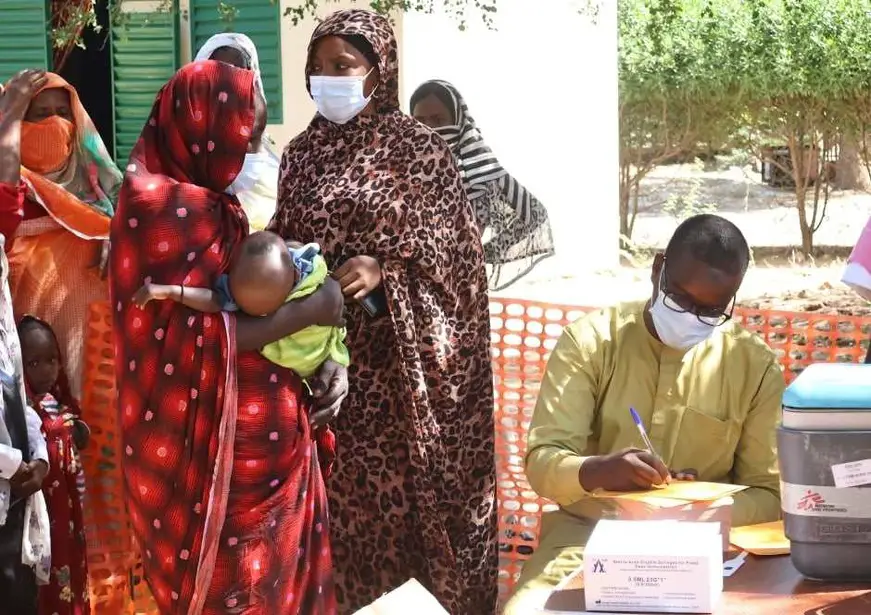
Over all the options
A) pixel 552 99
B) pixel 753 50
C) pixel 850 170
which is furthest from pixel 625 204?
pixel 552 99

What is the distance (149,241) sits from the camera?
313 centimetres

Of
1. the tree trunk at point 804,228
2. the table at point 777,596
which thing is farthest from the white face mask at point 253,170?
the tree trunk at point 804,228

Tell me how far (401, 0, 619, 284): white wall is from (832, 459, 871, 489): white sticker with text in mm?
5806

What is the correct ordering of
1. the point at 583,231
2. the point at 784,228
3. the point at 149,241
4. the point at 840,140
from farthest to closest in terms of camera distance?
1. the point at 784,228
2. the point at 840,140
3. the point at 583,231
4. the point at 149,241

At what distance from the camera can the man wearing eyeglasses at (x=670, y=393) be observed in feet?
10.9

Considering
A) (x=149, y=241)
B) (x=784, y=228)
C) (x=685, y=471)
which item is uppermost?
(x=149, y=241)

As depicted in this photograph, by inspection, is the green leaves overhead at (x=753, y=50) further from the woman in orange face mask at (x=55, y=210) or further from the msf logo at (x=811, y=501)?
the msf logo at (x=811, y=501)

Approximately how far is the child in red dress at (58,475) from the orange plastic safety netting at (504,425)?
0.29 metres

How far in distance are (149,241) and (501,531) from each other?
2.19 meters

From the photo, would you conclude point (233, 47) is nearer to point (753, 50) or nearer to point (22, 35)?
point (22, 35)

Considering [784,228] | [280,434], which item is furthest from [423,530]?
[784,228]

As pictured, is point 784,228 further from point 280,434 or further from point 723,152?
point 280,434

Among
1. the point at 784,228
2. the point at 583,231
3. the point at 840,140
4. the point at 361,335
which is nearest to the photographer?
the point at 361,335

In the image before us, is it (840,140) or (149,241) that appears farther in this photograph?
(840,140)
